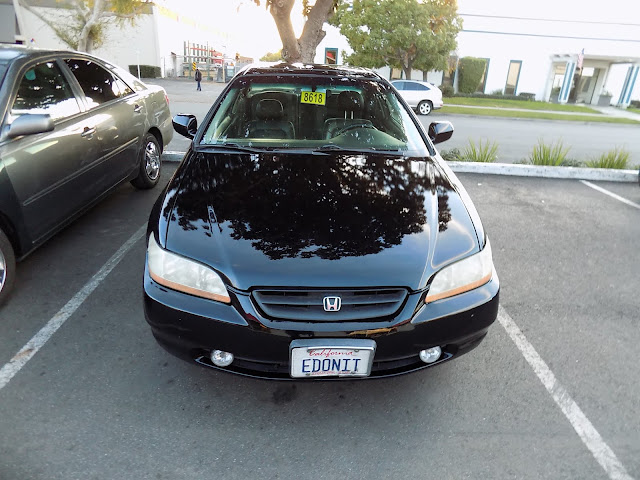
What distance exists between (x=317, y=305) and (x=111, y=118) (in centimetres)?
348

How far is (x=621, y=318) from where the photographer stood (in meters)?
3.31

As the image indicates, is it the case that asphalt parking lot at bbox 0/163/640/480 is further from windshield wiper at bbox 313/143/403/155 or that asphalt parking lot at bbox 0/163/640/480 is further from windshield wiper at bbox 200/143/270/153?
windshield wiper at bbox 313/143/403/155

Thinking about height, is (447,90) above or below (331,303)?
below

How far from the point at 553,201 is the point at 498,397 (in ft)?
13.8

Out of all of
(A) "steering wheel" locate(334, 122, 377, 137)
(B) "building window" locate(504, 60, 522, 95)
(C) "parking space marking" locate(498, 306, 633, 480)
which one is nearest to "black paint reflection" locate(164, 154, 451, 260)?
(A) "steering wheel" locate(334, 122, 377, 137)

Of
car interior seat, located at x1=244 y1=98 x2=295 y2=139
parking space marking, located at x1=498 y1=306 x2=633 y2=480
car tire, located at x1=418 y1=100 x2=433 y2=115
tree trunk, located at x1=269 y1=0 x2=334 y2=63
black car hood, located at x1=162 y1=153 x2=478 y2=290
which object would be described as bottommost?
car tire, located at x1=418 y1=100 x2=433 y2=115

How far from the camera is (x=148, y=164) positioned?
548 centimetres

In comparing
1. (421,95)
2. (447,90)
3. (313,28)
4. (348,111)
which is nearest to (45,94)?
(348,111)

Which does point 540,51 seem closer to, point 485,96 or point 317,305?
point 485,96

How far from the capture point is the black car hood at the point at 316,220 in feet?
6.72

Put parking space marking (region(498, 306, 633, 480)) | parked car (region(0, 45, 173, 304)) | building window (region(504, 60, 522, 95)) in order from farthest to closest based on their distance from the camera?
building window (region(504, 60, 522, 95)), parked car (region(0, 45, 173, 304)), parking space marking (region(498, 306, 633, 480))

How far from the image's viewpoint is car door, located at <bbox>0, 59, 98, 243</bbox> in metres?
3.20

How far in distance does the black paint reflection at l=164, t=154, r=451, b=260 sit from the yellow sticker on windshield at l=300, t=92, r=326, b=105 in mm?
809

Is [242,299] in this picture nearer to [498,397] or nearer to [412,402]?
[412,402]
